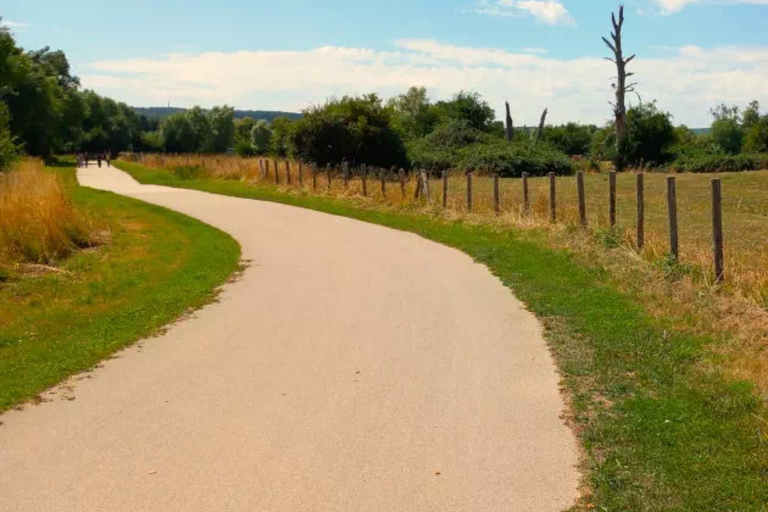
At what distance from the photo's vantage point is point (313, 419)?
6.36 m

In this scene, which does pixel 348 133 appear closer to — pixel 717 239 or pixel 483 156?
pixel 483 156

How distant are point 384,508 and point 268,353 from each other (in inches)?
155

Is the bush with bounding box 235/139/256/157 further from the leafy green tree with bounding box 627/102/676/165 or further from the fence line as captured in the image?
the leafy green tree with bounding box 627/102/676/165

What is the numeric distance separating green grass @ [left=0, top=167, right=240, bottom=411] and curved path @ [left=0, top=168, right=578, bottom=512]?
46 cm

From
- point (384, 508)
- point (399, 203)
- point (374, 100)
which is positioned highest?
point (374, 100)

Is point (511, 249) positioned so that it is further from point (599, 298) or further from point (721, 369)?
point (721, 369)

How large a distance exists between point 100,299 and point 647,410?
817 cm

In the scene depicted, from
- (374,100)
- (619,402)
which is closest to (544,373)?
(619,402)

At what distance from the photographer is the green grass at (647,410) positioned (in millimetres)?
4848

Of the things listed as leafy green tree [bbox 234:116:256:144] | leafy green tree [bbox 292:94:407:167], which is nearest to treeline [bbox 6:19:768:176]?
leafy green tree [bbox 292:94:407:167]

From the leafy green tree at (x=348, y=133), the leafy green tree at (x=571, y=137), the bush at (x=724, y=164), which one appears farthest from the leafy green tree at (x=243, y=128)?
the bush at (x=724, y=164)

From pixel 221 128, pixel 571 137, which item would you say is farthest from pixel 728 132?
pixel 221 128

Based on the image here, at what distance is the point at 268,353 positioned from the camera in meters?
8.51

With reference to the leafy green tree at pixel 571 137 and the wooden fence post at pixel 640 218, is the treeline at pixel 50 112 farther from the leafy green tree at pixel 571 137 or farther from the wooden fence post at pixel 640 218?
the leafy green tree at pixel 571 137
